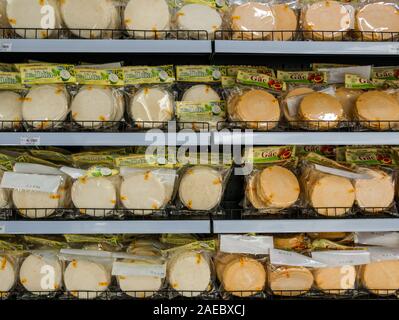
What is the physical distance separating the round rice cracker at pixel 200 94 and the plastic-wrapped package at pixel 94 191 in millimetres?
415

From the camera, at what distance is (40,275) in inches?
60.2

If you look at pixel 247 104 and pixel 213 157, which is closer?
pixel 247 104

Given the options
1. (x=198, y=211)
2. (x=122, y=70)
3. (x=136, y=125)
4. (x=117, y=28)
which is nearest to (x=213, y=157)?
(x=198, y=211)

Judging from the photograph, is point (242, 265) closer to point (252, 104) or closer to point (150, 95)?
point (252, 104)

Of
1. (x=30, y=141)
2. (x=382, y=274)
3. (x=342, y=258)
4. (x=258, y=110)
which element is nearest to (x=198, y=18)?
(x=258, y=110)

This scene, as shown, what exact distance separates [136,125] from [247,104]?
0.43 metres

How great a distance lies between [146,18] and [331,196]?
3.16 ft

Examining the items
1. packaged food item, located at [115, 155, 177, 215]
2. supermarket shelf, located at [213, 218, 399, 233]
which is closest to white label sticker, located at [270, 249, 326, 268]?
supermarket shelf, located at [213, 218, 399, 233]

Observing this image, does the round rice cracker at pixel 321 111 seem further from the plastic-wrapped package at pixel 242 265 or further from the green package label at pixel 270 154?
the plastic-wrapped package at pixel 242 265

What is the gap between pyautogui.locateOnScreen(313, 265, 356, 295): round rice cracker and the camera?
1551 millimetres

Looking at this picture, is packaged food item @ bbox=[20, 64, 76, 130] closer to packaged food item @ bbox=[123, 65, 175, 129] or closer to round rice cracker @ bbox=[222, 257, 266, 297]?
packaged food item @ bbox=[123, 65, 175, 129]

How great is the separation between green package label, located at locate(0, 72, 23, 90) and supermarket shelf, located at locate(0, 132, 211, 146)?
295 mm
